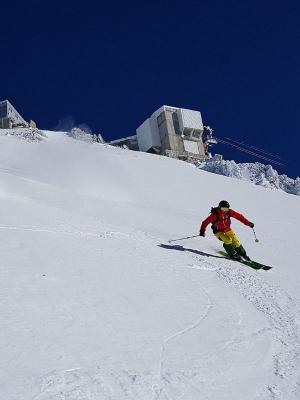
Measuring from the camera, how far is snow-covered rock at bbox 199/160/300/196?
1650 inches

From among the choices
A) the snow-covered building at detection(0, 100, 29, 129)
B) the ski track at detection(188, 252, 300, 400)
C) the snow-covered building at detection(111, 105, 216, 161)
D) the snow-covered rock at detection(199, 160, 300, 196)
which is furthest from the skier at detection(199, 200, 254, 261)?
the snow-covered building at detection(111, 105, 216, 161)

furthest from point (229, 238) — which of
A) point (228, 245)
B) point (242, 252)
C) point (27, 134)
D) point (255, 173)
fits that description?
point (255, 173)

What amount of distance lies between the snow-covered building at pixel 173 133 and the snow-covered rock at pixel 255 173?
51.1ft

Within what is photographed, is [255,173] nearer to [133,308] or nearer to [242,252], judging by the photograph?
[242,252]

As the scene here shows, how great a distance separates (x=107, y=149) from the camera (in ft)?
123

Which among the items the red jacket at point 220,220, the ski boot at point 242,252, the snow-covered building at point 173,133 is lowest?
the ski boot at point 242,252

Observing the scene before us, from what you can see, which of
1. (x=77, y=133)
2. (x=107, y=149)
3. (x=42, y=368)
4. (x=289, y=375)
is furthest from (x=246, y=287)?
(x=77, y=133)

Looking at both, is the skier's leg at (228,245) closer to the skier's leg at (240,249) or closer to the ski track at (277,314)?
the skier's leg at (240,249)

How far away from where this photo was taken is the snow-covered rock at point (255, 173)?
41.9 metres

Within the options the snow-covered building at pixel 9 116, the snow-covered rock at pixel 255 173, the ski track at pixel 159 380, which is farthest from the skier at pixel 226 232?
the snow-covered building at pixel 9 116

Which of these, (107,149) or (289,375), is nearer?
(289,375)

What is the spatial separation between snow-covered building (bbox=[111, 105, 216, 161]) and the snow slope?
166 ft

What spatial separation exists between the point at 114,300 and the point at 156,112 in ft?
214

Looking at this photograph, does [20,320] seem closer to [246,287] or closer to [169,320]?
[169,320]
